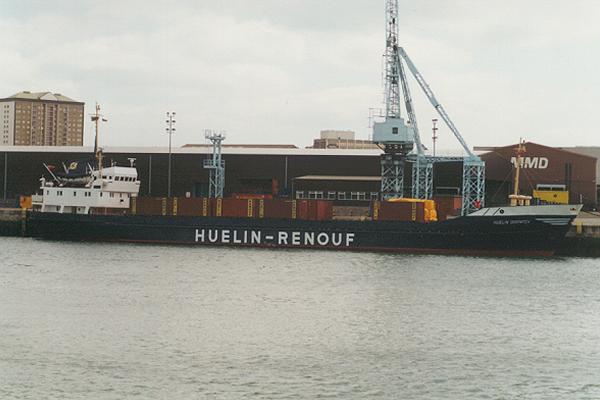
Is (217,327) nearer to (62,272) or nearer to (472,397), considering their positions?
(472,397)

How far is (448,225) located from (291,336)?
1306 inches

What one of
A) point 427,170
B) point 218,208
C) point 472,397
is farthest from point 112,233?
point 472,397

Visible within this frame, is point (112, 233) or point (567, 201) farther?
point (567, 201)

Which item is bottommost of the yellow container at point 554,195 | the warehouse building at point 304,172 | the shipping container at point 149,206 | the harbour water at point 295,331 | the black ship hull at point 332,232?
the harbour water at point 295,331

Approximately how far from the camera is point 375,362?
2877 cm

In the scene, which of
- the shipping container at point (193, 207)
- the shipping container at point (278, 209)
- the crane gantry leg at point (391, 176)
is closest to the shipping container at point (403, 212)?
the shipping container at point (278, 209)

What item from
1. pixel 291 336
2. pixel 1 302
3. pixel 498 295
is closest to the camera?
pixel 291 336

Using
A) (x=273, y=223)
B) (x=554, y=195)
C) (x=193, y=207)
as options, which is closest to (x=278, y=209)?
(x=273, y=223)

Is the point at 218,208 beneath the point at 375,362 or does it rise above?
above

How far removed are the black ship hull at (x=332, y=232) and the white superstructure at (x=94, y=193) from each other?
5.18 ft

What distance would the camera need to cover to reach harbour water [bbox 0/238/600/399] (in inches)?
1022

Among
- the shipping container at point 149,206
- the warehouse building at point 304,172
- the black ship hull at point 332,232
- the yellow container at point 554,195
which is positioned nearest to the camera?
the black ship hull at point 332,232

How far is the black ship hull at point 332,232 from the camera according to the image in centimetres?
6288

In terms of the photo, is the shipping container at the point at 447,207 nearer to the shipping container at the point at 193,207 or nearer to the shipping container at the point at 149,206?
the shipping container at the point at 193,207
